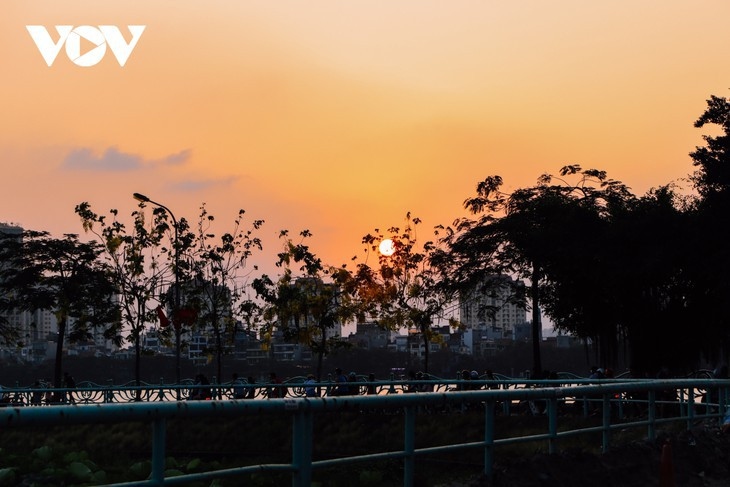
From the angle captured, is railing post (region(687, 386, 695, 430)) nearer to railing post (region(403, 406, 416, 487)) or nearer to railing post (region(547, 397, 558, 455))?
railing post (region(547, 397, 558, 455))

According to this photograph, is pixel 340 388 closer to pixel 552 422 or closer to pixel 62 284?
pixel 552 422

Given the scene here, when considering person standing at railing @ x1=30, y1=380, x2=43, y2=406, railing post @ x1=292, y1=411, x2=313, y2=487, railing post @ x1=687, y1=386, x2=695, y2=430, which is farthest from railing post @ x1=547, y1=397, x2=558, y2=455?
person standing at railing @ x1=30, y1=380, x2=43, y2=406

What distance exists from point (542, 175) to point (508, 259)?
6627mm

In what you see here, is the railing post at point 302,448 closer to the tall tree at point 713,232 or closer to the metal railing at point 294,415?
the metal railing at point 294,415

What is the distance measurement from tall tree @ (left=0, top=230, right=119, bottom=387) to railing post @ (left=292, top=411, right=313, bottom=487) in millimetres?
52812

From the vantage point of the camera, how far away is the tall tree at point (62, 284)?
2371 inches

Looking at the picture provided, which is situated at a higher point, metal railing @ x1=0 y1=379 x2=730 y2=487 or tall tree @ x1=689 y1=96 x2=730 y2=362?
tall tree @ x1=689 y1=96 x2=730 y2=362

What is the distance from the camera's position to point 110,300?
6206cm

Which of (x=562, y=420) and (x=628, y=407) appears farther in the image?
(x=628, y=407)

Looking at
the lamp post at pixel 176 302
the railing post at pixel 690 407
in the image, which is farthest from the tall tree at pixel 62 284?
the railing post at pixel 690 407

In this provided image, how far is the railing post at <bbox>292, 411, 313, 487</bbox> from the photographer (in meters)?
7.75

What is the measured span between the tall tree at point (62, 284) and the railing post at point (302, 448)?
173ft

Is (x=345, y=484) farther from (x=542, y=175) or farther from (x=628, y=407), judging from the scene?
(x=542, y=175)

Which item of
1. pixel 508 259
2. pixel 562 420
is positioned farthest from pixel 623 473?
pixel 508 259
